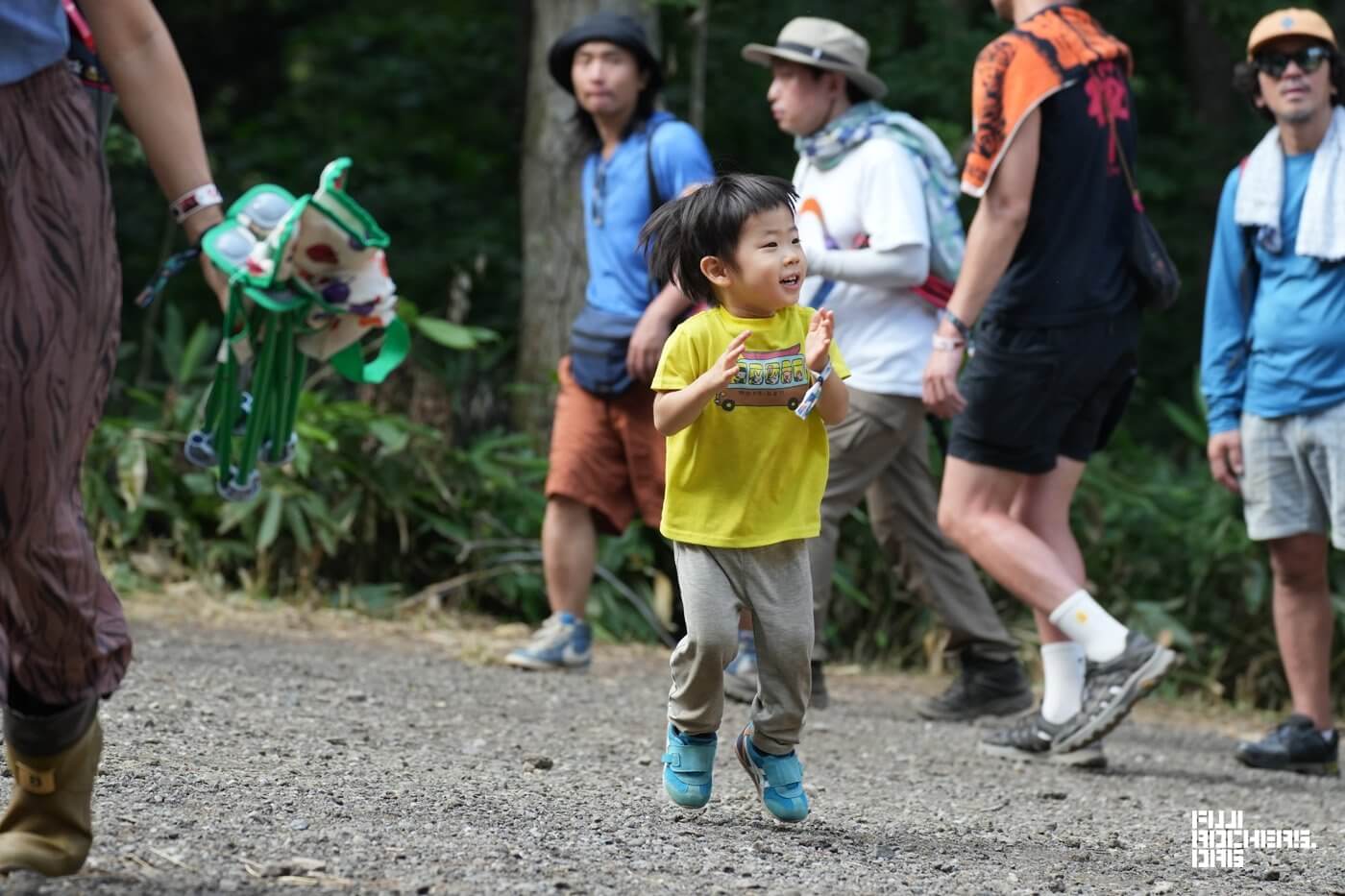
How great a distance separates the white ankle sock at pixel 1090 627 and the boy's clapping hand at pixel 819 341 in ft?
5.75

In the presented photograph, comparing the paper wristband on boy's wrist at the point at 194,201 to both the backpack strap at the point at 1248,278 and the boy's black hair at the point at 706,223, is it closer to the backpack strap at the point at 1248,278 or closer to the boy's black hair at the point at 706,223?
the boy's black hair at the point at 706,223

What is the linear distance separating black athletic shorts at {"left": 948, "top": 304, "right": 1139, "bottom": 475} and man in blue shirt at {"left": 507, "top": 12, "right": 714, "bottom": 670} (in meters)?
1.17

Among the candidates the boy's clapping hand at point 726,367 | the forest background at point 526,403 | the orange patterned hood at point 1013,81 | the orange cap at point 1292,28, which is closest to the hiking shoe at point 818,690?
the forest background at point 526,403

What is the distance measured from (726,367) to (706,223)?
42cm

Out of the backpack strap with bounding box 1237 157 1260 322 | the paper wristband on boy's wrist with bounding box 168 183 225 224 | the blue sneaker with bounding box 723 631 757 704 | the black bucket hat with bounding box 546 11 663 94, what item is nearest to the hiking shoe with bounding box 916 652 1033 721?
the blue sneaker with bounding box 723 631 757 704

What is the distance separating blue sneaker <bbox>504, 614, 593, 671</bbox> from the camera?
6230 millimetres

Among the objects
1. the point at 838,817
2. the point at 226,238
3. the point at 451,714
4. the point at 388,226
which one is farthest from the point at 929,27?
the point at 226,238

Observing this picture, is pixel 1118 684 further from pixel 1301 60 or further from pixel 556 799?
pixel 1301 60

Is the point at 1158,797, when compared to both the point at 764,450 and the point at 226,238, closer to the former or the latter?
the point at 764,450

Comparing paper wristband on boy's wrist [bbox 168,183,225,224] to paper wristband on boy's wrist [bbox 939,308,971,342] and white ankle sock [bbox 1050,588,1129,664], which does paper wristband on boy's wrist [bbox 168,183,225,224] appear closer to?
paper wristband on boy's wrist [bbox 939,308,971,342]

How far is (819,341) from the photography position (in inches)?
136

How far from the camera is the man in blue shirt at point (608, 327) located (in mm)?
5953

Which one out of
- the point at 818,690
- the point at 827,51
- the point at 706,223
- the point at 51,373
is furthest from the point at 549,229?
the point at 51,373

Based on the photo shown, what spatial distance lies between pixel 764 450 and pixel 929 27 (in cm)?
638
